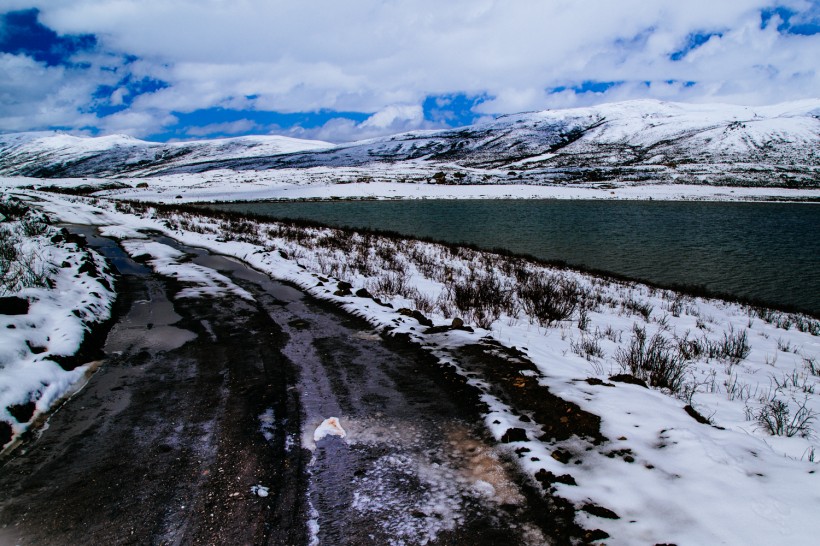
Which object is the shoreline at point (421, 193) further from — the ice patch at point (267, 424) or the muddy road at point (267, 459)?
the ice patch at point (267, 424)

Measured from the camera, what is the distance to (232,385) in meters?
4.62

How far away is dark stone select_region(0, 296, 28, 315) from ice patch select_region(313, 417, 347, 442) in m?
5.08

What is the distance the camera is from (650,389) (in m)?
4.56

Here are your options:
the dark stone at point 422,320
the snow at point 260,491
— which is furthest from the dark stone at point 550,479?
the dark stone at point 422,320

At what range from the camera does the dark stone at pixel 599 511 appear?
2.66 metres

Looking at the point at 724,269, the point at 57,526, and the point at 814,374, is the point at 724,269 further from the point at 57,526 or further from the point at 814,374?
the point at 57,526

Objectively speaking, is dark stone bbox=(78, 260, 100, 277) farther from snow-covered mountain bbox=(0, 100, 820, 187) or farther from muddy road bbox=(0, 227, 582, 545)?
snow-covered mountain bbox=(0, 100, 820, 187)

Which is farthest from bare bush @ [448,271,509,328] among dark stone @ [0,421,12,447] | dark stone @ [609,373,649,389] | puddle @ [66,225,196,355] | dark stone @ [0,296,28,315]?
dark stone @ [0,296,28,315]

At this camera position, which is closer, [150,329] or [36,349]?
[36,349]

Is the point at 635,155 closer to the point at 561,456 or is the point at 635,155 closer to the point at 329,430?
the point at 561,456

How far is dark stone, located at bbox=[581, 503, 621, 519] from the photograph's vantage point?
266 cm

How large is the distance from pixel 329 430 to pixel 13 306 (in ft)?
17.3

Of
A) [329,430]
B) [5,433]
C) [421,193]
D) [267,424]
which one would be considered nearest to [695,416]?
[329,430]

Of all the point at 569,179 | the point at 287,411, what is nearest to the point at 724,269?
the point at 287,411
